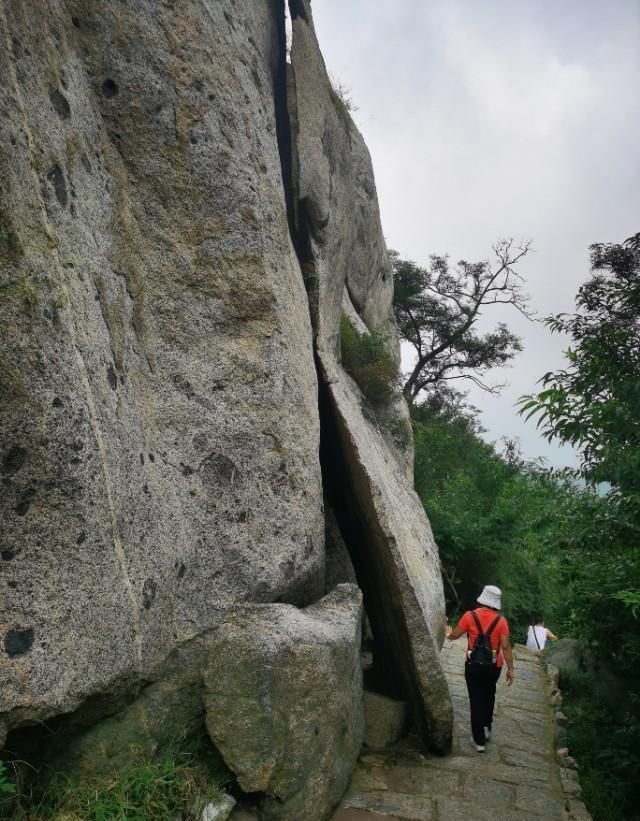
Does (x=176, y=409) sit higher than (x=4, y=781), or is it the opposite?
(x=176, y=409)

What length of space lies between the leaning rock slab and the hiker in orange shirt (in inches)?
72.3

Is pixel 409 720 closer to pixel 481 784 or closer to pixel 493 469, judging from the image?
pixel 481 784

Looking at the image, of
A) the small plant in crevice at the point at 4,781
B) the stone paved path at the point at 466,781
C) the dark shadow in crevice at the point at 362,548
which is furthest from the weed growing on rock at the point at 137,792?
the dark shadow in crevice at the point at 362,548

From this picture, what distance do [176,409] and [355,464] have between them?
228 centimetres

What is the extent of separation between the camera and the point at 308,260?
7.58 m

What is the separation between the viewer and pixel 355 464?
7012mm

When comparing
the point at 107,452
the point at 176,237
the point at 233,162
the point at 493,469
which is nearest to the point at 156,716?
the point at 107,452

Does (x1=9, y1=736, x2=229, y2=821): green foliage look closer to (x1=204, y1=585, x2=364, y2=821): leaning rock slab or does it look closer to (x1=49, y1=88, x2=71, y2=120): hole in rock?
(x1=204, y1=585, x2=364, y2=821): leaning rock slab

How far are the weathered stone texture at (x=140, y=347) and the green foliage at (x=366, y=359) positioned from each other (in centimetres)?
243

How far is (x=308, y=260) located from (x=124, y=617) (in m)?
4.45

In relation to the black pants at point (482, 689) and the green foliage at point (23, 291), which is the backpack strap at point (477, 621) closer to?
the black pants at point (482, 689)

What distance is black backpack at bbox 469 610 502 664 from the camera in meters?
6.82

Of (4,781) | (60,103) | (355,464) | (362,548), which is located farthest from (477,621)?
(60,103)

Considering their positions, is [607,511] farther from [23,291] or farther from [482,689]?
[23,291]
